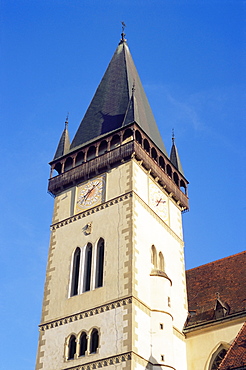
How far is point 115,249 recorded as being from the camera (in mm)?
25766

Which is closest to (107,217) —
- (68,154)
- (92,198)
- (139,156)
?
(92,198)

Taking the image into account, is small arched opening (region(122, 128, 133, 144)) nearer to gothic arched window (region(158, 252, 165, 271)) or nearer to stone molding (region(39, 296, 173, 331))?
gothic arched window (region(158, 252, 165, 271))

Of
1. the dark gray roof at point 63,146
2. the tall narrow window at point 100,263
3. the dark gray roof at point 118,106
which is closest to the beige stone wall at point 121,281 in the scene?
the tall narrow window at point 100,263

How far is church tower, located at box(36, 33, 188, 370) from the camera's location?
23.7m

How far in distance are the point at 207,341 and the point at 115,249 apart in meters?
5.61

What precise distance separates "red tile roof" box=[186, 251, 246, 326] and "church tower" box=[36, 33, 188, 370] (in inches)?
32.8

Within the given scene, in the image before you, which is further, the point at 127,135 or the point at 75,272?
the point at 127,135

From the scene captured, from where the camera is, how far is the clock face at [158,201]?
94.1ft

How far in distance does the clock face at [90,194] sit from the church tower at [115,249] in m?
0.06

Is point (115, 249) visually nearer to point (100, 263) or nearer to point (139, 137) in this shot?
point (100, 263)

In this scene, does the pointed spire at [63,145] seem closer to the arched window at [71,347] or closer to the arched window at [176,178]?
the arched window at [176,178]

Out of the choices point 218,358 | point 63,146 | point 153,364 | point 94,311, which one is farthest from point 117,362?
point 63,146

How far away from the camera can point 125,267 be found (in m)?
24.8

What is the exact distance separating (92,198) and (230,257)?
7731mm
